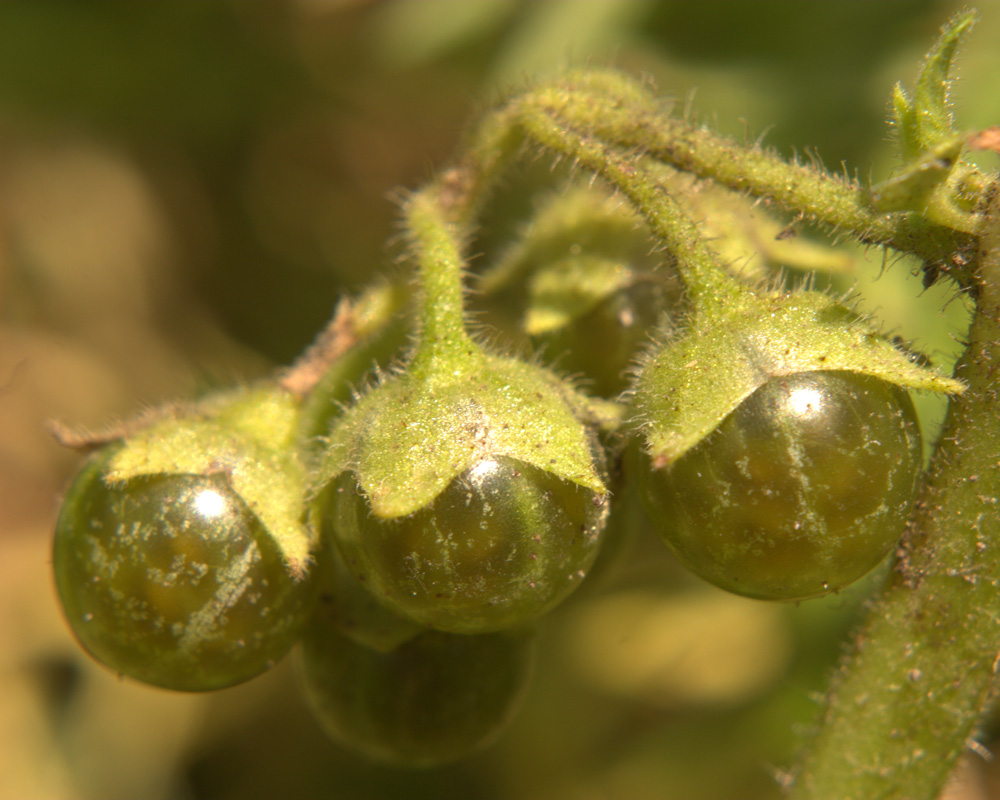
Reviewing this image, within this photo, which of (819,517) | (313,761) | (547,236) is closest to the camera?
(819,517)

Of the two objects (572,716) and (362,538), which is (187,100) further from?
(362,538)

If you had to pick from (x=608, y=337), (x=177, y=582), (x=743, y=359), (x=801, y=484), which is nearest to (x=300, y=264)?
(x=608, y=337)

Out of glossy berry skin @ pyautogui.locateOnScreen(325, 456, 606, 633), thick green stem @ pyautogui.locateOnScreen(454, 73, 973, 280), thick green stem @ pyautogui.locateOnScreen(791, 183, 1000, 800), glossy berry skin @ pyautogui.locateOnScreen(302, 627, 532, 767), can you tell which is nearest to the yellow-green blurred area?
Result: thick green stem @ pyautogui.locateOnScreen(791, 183, 1000, 800)

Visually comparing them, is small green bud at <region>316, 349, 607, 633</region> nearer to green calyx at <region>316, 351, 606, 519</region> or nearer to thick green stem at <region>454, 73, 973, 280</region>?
green calyx at <region>316, 351, 606, 519</region>

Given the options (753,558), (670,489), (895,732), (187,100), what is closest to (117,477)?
(670,489)

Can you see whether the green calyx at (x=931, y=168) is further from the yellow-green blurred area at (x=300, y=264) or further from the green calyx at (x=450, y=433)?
the yellow-green blurred area at (x=300, y=264)

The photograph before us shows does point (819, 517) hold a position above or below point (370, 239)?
above
